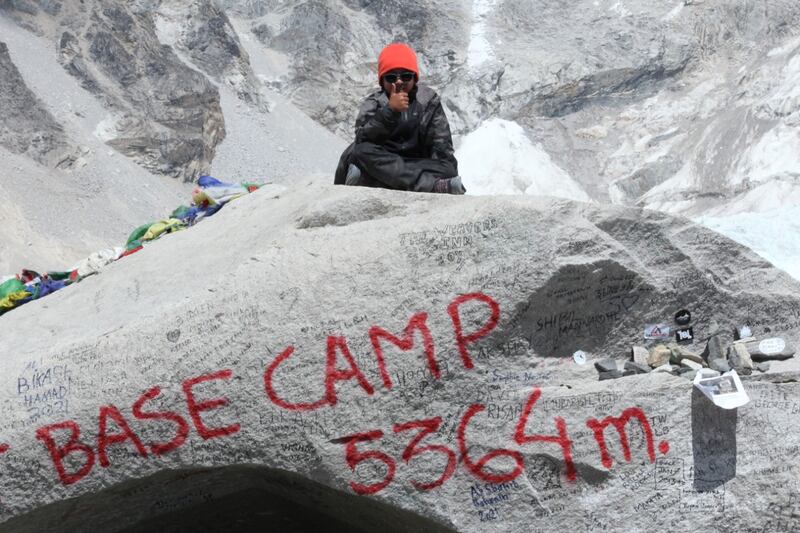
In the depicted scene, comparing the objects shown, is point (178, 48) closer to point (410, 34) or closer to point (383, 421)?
point (410, 34)

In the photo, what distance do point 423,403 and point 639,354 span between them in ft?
4.38

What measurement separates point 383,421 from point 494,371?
682 millimetres

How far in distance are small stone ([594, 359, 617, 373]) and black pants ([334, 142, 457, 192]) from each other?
183 centimetres

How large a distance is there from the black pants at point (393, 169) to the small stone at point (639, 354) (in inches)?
73.8

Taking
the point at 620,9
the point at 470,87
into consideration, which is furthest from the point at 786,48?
the point at 470,87

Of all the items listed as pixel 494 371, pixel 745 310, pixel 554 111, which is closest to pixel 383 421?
pixel 494 371

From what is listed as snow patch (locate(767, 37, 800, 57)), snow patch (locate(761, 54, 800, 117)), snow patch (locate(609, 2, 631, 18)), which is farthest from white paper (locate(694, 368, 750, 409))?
snow patch (locate(609, 2, 631, 18))

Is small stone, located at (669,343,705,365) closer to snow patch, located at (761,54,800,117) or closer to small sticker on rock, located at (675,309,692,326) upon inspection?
small sticker on rock, located at (675,309,692,326)

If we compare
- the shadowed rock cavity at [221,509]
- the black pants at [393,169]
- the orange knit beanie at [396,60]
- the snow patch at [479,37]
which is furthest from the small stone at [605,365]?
the snow patch at [479,37]

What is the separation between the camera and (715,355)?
205 inches

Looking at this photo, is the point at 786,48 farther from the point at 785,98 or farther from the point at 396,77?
the point at 396,77

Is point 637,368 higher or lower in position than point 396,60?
lower

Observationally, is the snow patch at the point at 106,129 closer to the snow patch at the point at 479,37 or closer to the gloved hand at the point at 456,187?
the snow patch at the point at 479,37

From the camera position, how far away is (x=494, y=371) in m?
4.95
